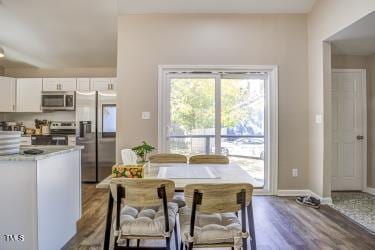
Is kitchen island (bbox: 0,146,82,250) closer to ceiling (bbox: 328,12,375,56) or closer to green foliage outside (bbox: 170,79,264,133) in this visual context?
green foliage outside (bbox: 170,79,264,133)

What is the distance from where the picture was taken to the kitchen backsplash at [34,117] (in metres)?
6.21

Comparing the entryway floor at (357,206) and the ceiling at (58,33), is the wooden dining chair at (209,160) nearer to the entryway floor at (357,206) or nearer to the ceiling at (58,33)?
the entryway floor at (357,206)

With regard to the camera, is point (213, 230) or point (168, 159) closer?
point (213, 230)

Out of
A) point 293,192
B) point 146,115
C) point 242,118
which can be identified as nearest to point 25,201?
point 146,115

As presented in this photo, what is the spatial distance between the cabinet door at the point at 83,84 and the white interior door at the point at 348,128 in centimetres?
455

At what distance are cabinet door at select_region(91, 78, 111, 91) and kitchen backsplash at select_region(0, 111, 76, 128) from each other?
90cm

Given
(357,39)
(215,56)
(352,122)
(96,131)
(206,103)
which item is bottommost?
(96,131)

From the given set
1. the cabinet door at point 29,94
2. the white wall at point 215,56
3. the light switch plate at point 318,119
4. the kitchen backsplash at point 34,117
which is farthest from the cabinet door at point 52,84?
the light switch plate at point 318,119

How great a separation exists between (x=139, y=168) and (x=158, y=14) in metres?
3.07

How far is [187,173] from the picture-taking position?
2344mm

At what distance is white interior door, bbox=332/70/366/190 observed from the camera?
4.75 meters

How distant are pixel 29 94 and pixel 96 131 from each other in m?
1.79

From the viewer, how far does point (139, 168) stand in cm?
215

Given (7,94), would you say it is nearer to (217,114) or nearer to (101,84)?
(101,84)
